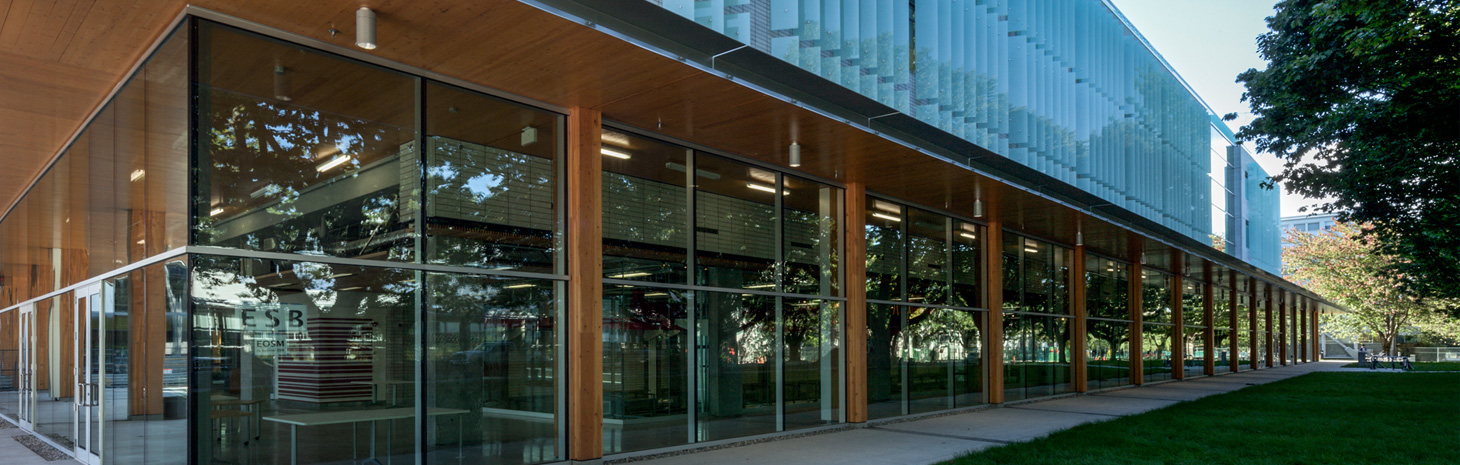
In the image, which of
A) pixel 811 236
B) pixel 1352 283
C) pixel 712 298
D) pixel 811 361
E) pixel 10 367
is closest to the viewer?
pixel 712 298

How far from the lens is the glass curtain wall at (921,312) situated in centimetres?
1542

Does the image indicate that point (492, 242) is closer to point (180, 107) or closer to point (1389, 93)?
point (180, 107)

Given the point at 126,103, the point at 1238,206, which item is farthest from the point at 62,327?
the point at 1238,206

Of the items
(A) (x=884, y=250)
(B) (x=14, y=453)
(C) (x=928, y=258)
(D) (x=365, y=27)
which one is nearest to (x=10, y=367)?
(B) (x=14, y=453)

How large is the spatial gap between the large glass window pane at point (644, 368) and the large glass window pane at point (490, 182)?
47.4 inches

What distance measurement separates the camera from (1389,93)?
16.5 meters

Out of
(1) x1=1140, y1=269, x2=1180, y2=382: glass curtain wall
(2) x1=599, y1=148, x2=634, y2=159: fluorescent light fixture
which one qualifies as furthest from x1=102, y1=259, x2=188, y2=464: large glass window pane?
(1) x1=1140, y1=269, x2=1180, y2=382: glass curtain wall

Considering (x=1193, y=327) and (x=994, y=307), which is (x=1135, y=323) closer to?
(x=1193, y=327)

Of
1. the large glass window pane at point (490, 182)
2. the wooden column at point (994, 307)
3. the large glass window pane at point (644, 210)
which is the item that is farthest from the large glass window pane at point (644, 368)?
the wooden column at point (994, 307)

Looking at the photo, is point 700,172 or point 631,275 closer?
point 631,275

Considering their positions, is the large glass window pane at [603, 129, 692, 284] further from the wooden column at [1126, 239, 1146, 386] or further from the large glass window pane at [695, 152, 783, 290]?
the wooden column at [1126, 239, 1146, 386]

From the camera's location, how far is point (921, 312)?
55.0ft

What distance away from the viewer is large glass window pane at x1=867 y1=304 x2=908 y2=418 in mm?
15039

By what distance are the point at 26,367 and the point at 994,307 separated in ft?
54.8
